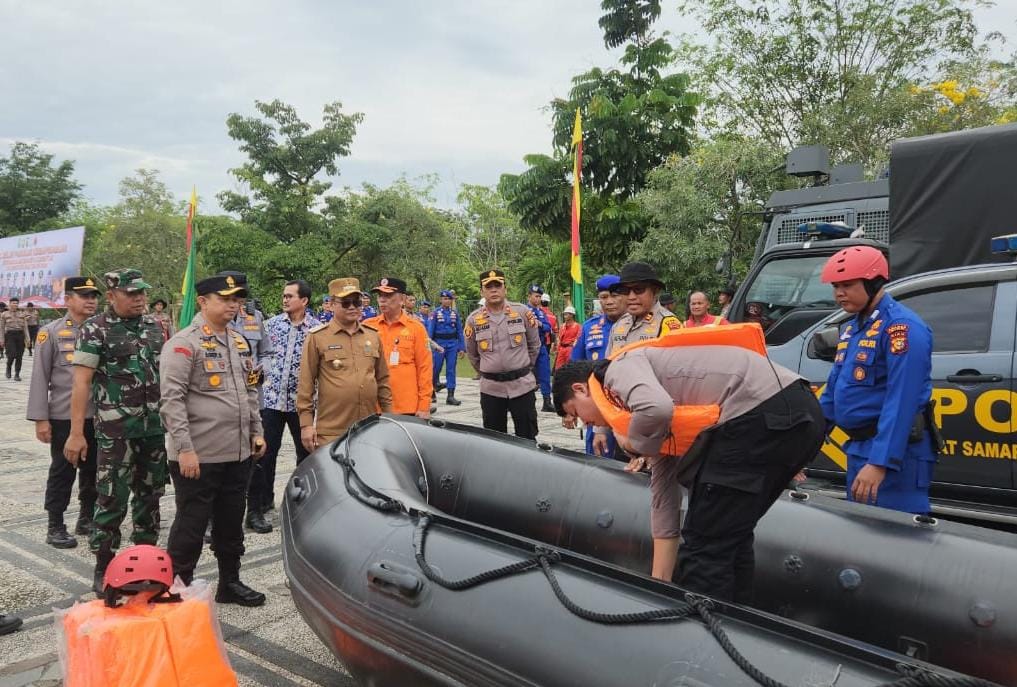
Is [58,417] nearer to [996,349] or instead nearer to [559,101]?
[996,349]

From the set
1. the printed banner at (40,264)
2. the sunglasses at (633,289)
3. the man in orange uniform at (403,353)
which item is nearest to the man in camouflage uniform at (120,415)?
the man in orange uniform at (403,353)

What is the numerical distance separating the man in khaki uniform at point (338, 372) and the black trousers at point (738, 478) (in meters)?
2.62

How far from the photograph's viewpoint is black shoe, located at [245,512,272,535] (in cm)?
517

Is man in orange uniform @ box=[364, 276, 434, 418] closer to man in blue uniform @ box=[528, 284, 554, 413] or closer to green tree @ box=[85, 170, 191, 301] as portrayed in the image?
man in blue uniform @ box=[528, 284, 554, 413]

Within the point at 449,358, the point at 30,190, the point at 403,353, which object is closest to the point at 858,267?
the point at 403,353

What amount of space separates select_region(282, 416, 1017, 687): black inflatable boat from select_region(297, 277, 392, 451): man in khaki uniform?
1.20 meters

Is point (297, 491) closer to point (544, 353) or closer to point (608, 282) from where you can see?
point (608, 282)

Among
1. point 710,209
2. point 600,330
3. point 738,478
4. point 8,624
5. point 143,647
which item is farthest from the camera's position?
point 710,209

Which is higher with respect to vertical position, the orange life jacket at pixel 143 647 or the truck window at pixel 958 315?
the truck window at pixel 958 315

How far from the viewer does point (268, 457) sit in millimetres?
5387

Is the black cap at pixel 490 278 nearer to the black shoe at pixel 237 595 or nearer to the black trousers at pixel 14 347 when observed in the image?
the black shoe at pixel 237 595

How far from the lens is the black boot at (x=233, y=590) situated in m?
3.90

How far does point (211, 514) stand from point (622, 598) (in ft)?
8.31

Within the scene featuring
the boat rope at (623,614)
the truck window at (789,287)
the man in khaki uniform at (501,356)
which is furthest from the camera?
the man in khaki uniform at (501,356)
